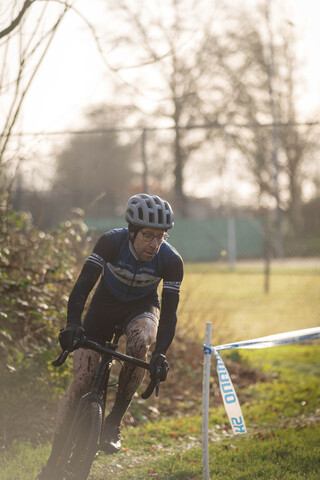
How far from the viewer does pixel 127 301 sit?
4309 millimetres

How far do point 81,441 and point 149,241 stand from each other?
4.08 ft

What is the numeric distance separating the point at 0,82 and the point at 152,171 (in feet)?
68.3

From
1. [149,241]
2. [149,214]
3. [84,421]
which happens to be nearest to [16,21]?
[149,214]

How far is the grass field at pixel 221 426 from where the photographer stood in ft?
16.0

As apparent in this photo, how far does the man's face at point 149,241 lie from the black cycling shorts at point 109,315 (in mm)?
404

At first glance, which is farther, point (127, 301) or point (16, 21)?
point (16, 21)

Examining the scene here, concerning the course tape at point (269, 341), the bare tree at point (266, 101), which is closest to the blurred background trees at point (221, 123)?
the bare tree at point (266, 101)

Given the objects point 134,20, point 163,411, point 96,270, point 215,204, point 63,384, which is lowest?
point 163,411

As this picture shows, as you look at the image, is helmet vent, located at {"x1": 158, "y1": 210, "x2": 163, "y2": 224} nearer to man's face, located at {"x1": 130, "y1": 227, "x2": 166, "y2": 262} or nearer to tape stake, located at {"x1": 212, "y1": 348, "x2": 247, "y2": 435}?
man's face, located at {"x1": 130, "y1": 227, "x2": 166, "y2": 262}

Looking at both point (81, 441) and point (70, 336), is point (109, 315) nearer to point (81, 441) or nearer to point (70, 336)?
point (70, 336)

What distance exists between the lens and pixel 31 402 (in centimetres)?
587

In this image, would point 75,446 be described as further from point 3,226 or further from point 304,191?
point 304,191

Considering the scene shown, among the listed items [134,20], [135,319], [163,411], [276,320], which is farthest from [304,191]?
[135,319]

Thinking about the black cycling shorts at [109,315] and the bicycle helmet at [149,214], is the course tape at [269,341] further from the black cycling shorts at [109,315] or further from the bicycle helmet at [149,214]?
the bicycle helmet at [149,214]
